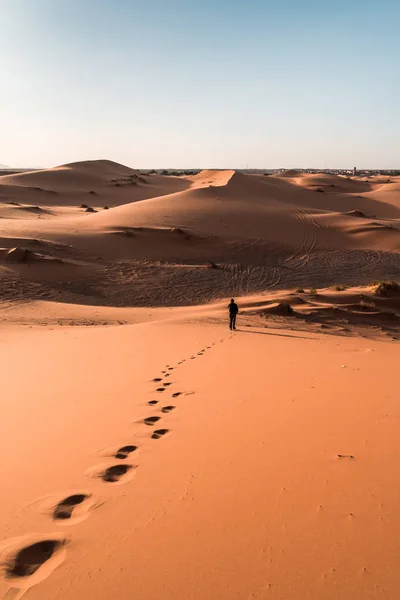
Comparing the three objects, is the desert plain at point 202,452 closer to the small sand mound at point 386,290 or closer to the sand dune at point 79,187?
the small sand mound at point 386,290

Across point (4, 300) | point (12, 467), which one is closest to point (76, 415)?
point (12, 467)

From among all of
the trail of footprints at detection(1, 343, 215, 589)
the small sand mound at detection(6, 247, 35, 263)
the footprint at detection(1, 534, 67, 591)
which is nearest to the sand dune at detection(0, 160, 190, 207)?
the small sand mound at detection(6, 247, 35, 263)

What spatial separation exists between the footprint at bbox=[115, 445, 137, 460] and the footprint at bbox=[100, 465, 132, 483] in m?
0.17

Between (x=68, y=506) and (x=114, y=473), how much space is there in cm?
→ 53

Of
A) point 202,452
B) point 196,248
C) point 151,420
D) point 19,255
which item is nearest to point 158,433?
point 151,420

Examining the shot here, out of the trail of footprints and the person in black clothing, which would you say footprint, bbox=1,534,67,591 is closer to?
the trail of footprints

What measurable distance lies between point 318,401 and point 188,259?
17594mm

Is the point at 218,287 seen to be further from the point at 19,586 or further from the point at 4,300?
the point at 19,586

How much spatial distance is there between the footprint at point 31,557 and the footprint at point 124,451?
1150 millimetres

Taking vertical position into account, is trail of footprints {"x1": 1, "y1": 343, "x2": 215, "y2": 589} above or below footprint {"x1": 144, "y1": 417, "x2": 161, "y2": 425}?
above

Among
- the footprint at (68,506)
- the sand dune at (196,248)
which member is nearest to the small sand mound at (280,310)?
the sand dune at (196,248)

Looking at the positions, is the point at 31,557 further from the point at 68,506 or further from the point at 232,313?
the point at 232,313

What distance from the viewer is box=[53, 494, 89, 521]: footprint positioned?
302 centimetres

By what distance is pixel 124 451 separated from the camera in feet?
13.2
